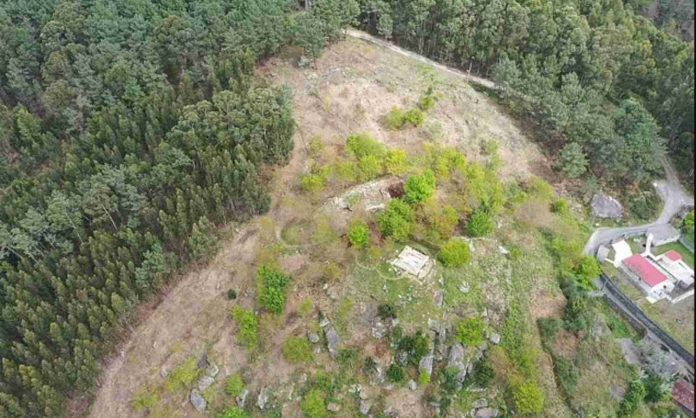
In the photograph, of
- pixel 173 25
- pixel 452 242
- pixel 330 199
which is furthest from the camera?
pixel 173 25

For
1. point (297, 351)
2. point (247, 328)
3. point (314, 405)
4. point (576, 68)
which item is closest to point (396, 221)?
point (297, 351)

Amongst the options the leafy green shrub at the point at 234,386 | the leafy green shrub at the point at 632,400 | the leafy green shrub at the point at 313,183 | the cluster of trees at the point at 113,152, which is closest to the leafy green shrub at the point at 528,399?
the leafy green shrub at the point at 632,400

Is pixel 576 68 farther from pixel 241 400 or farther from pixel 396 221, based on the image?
pixel 241 400

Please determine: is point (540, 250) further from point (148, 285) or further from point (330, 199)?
point (148, 285)

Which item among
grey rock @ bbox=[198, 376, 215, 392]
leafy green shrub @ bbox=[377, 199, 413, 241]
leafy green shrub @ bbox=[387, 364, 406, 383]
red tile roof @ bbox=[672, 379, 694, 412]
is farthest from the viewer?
leafy green shrub @ bbox=[377, 199, 413, 241]

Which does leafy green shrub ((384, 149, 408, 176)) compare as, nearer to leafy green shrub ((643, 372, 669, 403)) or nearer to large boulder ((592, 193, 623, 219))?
large boulder ((592, 193, 623, 219))

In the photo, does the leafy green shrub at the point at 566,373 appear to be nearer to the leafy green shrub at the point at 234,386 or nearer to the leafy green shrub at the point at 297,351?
the leafy green shrub at the point at 297,351

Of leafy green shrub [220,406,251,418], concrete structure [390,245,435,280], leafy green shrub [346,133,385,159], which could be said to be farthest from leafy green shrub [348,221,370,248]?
leafy green shrub [220,406,251,418]

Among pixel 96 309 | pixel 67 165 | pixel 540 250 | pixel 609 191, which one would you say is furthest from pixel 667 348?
pixel 67 165
